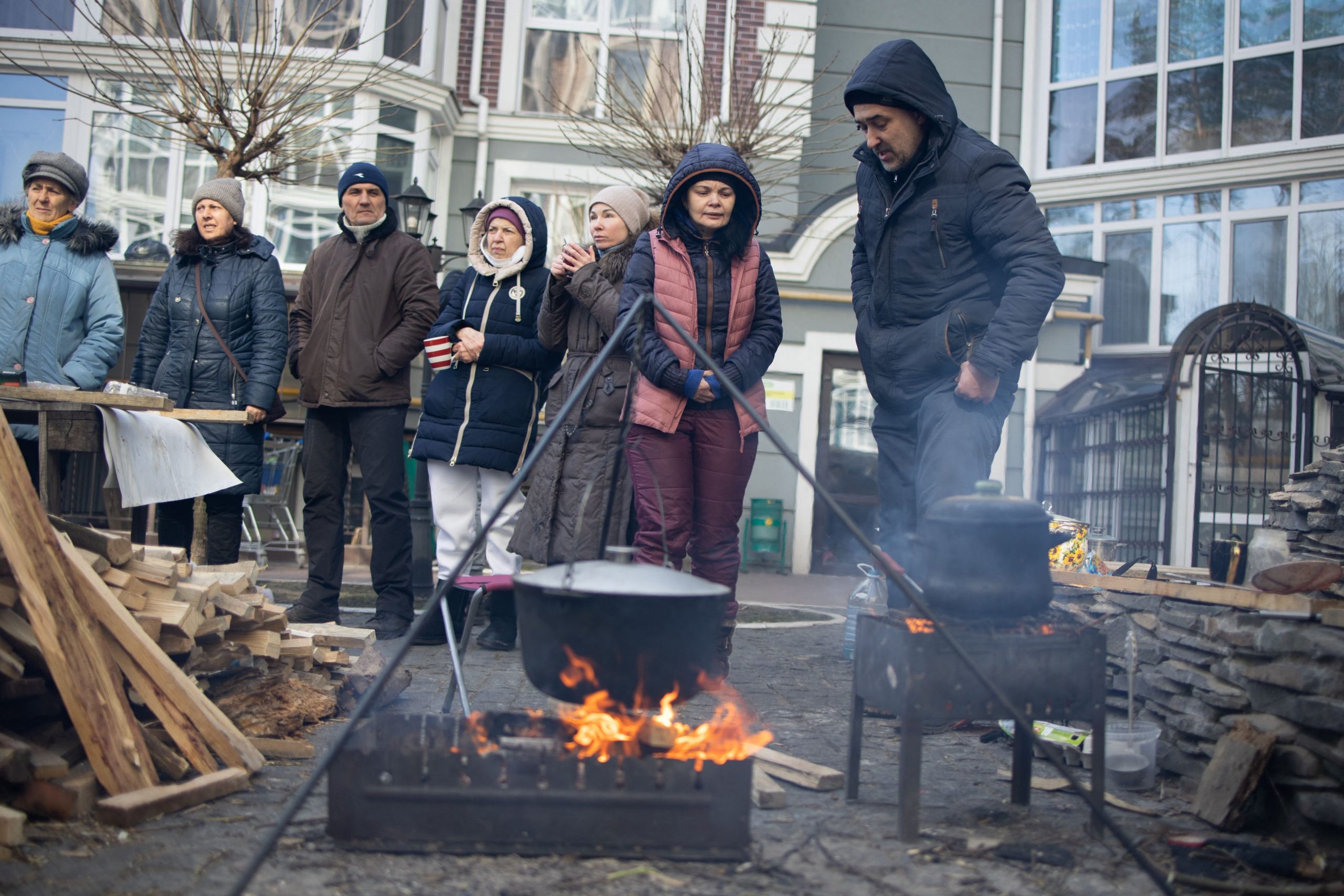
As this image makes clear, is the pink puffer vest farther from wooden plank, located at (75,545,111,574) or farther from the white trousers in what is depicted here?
wooden plank, located at (75,545,111,574)

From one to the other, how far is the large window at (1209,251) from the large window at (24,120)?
1209 centimetres

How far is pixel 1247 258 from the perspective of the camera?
1276 centimetres

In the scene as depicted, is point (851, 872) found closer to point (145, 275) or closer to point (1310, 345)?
point (1310, 345)

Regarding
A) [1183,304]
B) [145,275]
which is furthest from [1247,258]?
[145,275]

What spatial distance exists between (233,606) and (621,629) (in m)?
1.79

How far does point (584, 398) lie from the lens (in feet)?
16.2

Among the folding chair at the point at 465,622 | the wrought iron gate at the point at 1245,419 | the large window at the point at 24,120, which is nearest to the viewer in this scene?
the folding chair at the point at 465,622

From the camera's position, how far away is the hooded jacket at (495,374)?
17.4 feet

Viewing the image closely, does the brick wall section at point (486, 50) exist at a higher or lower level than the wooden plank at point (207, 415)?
higher

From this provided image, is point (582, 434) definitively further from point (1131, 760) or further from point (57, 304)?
point (57, 304)

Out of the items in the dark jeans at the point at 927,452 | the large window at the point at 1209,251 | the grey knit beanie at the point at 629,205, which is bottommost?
the dark jeans at the point at 927,452

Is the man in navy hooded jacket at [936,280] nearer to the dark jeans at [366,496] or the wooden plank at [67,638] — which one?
the dark jeans at [366,496]

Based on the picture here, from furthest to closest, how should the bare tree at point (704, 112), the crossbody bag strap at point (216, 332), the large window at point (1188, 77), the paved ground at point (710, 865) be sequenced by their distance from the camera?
the large window at point (1188, 77), the bare tree at point (704, 112), the crossbody bag strap at point (216, 332), the paved ground at point (710, 865)

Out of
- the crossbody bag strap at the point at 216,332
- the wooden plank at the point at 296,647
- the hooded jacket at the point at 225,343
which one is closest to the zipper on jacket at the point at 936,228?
the wooden plank at the point at 296,647
